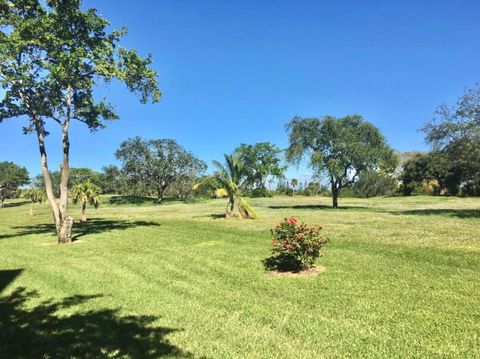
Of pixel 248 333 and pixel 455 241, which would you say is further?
pixel 455 241

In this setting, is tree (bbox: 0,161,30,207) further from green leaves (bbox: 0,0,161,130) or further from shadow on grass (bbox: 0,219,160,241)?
green leaves (bbox: 0,0,161,130)

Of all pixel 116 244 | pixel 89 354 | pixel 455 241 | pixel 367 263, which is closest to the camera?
pixel 89 354

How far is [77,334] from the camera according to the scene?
5.98m

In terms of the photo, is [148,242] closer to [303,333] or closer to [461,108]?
[303,333]

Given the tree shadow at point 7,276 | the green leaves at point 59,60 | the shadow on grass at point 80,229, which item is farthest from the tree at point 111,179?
the tree shadow at point 7,276

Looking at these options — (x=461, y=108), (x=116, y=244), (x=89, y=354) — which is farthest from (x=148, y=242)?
(x=461, y=108)

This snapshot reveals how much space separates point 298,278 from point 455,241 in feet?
25.8

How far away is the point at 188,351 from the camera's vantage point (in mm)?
5281

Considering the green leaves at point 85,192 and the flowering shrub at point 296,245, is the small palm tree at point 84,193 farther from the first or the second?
the flowering shrub at point 296,245

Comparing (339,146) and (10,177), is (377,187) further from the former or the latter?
(10,177)

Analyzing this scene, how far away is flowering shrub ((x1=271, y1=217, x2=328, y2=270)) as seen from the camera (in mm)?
9961

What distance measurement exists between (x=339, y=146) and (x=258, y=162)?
11.6 m

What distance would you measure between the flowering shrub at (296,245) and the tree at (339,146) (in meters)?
26.3

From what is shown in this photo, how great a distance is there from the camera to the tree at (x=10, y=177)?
84375mm
